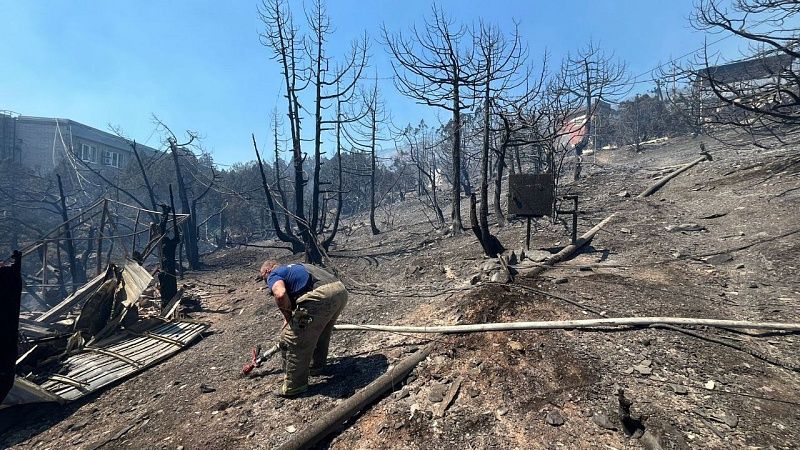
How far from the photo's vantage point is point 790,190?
8773 mm

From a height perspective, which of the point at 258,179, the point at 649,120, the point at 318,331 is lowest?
the point at 318,331

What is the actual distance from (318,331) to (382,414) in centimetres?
104

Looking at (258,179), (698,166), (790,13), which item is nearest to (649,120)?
(698,166)

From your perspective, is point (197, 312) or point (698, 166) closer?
A: point (197, 312)

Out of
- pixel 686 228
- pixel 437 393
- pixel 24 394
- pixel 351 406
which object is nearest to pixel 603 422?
pixel 437 393

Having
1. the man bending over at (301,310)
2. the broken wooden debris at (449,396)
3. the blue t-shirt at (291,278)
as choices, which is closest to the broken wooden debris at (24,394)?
A: the man bending over at (301,310)

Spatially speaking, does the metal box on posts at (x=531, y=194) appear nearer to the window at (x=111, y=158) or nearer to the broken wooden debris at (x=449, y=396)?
the broken wooden debris at (x=449, y=396)

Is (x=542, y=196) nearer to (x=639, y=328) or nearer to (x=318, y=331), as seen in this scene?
(x=639, y=328)

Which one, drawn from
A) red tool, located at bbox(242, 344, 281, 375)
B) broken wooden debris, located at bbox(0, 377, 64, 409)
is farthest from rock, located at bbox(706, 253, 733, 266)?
broken wooden debris, located at bbox(0, 377, 64, 409)

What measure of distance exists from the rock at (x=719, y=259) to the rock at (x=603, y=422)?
5098mm

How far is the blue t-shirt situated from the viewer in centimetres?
382

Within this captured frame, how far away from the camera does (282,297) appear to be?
3.69 meters

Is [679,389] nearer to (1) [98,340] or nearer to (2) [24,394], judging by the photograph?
(2) [24,394]

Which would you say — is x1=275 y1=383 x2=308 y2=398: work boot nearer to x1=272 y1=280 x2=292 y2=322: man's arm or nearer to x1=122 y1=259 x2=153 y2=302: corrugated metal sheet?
x1=272 y1=280 x2=292 y2=322: man's arm
